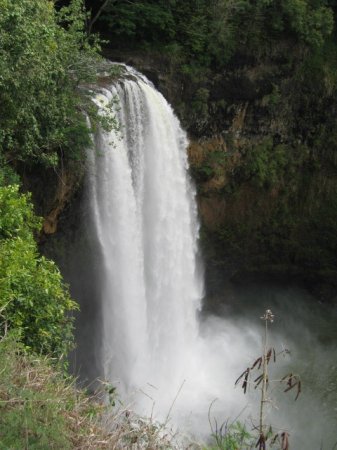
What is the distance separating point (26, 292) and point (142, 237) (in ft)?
22.2

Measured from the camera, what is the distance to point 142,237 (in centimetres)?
1333

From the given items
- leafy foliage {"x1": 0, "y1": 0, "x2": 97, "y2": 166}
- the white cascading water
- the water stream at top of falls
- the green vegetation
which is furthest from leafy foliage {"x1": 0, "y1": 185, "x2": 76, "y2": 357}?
the green vegetation

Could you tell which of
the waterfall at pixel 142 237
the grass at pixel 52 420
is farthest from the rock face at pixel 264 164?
the grass at pixel 52 420

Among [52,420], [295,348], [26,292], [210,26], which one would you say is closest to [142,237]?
[295,348]

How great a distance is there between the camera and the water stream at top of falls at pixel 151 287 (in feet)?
38.0

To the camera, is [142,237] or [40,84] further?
[142,237]

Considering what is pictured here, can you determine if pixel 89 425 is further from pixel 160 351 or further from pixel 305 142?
pixel 305 142

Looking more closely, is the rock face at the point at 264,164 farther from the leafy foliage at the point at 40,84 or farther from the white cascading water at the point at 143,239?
the leafy foliage at the point at 40,84

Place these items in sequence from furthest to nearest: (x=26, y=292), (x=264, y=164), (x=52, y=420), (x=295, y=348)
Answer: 1. (x=264, y=164)
2. (x=295, y=348)
3. (x=26, y=292)
4. (x=52, y=420)

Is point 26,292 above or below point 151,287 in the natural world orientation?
above

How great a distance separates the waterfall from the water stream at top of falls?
24 mm

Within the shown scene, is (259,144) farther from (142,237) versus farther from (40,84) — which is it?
(40,84)

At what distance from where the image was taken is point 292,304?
17.9 metres

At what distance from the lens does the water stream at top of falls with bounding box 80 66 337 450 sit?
11578 millimetres
